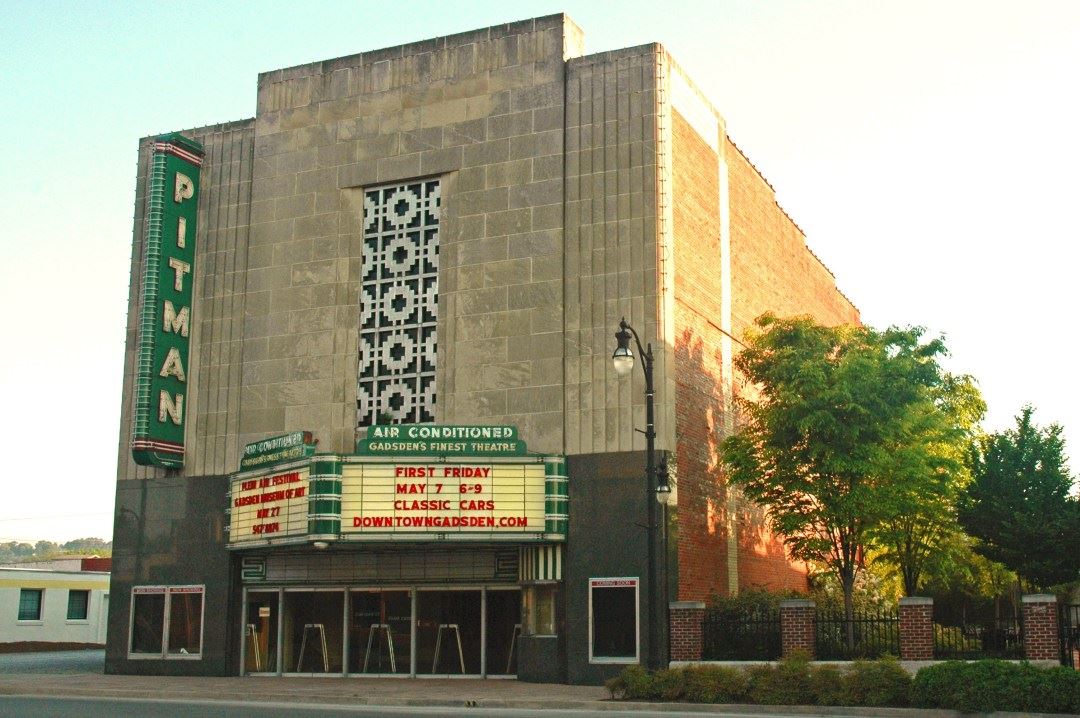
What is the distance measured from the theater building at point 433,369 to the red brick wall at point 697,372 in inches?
4.9

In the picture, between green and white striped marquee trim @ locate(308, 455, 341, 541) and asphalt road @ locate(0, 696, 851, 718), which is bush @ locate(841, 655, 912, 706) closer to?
asphalt road @ locate(0, 696, 851, 718)

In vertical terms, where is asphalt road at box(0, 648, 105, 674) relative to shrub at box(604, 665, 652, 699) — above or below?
below

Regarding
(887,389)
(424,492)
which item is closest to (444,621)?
(424,492)

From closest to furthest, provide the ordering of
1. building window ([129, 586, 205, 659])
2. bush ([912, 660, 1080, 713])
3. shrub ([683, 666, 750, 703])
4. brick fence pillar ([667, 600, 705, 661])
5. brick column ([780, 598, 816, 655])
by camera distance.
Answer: bush ([912, 660, 1080, 713])
shrub ([683, 666, 750, 703])
brick column ([780, 598, 816, 655])
brick fence pillar ([667, 600, 705, 661])
building window ([129, 586, 205, 659])

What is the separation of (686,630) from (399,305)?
12.5 meters

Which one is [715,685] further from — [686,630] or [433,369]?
[433,369]

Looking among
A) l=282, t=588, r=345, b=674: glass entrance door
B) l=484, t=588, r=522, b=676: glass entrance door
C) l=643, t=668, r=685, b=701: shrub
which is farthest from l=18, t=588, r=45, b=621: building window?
l=643, t=668, r=685, b=701: shrub

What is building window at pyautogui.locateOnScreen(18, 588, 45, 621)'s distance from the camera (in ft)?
205

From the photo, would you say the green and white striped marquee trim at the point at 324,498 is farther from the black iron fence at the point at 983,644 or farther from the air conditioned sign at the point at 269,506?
the black iron fence at the point at 983,644

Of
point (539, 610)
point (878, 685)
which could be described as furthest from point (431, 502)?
point (878, 685)

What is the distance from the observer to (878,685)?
23.9 m

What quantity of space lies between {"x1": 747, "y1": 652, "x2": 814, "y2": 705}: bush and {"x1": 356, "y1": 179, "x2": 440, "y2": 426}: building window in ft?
44.3

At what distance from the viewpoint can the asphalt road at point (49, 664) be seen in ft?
129

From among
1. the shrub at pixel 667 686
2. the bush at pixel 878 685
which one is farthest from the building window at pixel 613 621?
the bush at pixel 878 685
